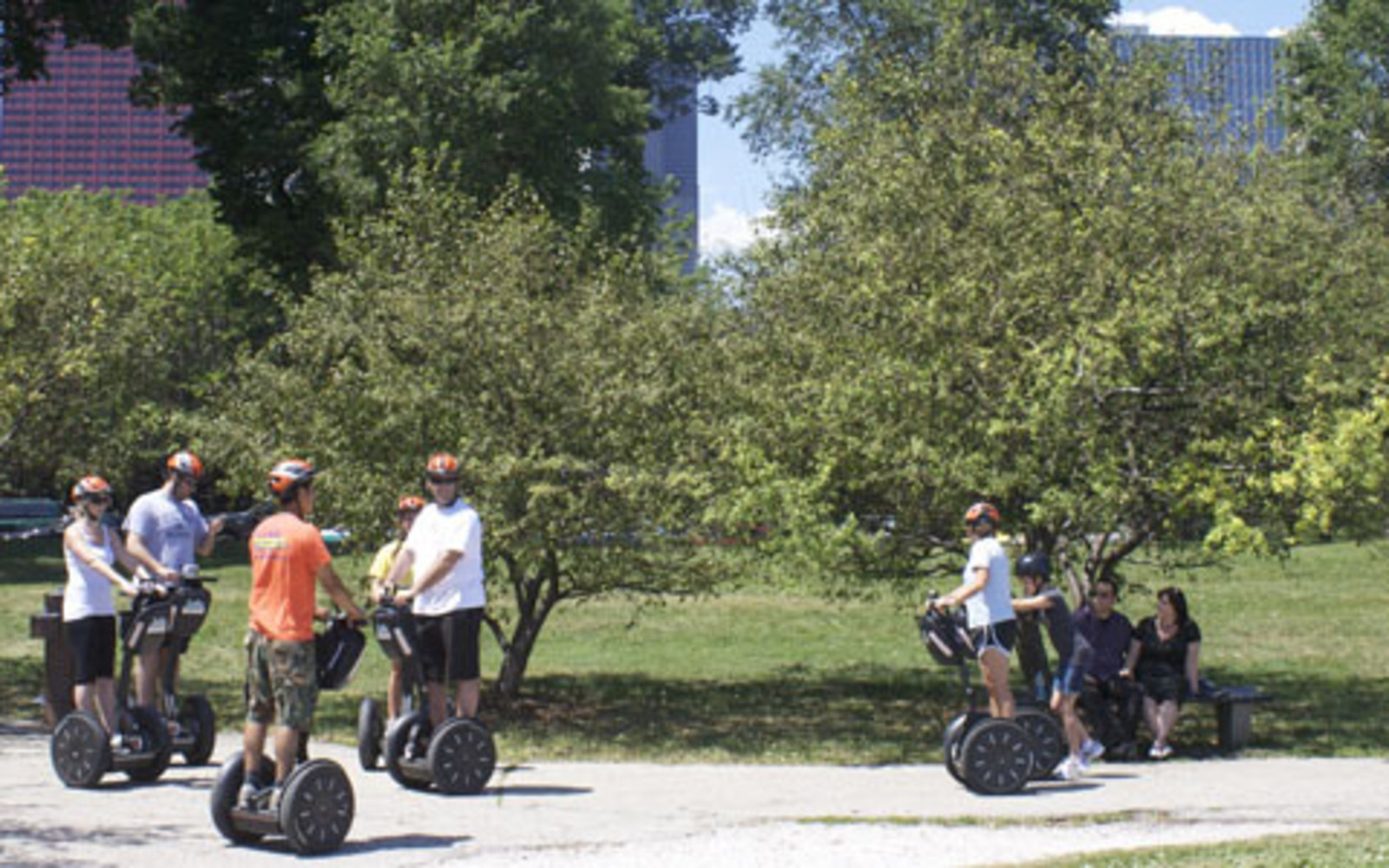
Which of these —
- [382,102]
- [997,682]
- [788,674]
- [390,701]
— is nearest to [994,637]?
[997,682]

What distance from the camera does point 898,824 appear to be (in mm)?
9258

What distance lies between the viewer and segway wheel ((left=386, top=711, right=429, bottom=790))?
33.7 ft

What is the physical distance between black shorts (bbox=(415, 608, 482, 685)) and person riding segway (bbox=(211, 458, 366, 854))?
6.05ft

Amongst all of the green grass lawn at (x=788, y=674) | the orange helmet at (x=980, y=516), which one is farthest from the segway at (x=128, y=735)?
the orange helmet at (x=980, y=516)

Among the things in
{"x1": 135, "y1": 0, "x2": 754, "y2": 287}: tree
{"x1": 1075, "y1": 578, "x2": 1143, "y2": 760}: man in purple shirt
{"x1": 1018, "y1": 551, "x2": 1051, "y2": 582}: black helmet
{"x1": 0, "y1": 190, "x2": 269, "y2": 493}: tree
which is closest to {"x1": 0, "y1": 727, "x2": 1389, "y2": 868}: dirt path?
{"x1": 1075, "y1": 578, "x2": 1143, "y2": 760}: man in purple shirt

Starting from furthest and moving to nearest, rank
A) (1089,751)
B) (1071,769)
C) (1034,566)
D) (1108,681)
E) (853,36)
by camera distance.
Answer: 1. (853,36)
2. (1108,681)
3. (1089,751)
4. (1034,566)
5. (1071,769)

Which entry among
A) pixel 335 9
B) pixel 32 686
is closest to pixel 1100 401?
pixel 32 686

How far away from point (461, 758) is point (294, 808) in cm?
210

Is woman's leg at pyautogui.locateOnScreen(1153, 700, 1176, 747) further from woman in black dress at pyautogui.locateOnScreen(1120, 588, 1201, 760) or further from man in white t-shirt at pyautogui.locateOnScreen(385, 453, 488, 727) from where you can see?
man in white t-shirt at pyautogui.locateOnScreen(385, 453, 488, 727)

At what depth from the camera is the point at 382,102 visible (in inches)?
1096

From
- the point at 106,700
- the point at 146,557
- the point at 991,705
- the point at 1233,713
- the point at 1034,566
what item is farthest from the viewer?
the point at 1233,713

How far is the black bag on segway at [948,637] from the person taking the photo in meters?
10.8

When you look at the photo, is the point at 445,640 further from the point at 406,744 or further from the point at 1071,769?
the point at 1071,769

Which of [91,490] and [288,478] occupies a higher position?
[288,478]
